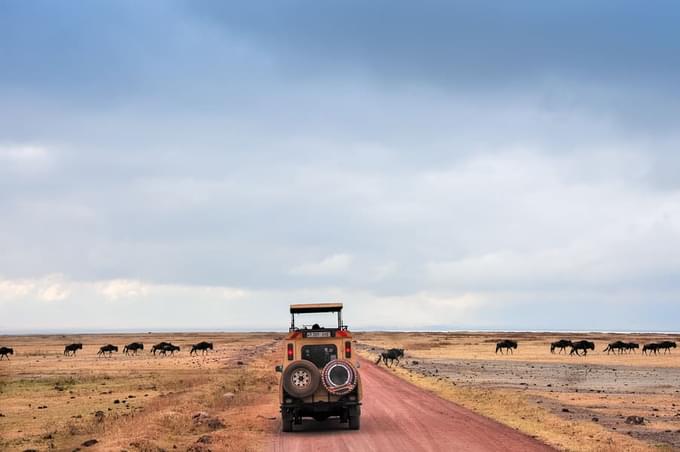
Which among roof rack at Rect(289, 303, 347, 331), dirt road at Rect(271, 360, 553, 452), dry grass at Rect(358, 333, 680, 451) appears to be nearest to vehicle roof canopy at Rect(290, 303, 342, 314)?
roof rack at Rect(289, 303, 347, 331)

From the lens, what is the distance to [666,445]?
21.1 metres

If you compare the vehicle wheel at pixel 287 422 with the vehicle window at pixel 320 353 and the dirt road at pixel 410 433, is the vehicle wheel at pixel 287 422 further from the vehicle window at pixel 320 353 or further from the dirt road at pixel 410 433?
the vehicle window at pixel 320 353

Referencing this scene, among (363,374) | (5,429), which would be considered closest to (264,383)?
(363,374)

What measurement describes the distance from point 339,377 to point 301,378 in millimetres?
1213

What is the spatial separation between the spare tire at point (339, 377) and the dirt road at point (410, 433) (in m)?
1.42

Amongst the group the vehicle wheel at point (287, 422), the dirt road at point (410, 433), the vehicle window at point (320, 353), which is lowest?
the dirt road at point (410, 433)

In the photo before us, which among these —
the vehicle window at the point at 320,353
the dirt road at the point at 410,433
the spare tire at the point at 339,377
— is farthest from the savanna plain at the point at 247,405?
the vehicle window at the point at 320,353

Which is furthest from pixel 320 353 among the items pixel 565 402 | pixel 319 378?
pixel 565 402

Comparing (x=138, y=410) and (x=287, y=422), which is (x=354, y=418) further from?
(x=138, y=410)

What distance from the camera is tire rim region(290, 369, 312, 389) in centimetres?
2225

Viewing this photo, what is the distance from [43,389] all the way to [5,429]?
58.0 ft

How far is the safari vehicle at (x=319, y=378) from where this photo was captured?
2219 cm

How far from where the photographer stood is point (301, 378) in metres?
22.3

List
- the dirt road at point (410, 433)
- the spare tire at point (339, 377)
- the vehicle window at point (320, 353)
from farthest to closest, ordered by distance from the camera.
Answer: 1. the vehicle window at point (320, 353)
2. the spare tire at point (339, 377)
3. the dirt road at point (410, 433)
